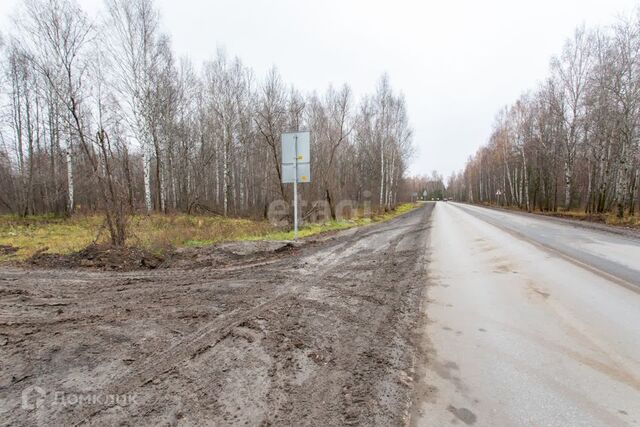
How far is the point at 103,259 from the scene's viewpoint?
725cm

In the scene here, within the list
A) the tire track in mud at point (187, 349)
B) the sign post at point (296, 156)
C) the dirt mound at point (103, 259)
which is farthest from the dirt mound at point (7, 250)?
the tire track in mud at point (187, 349)

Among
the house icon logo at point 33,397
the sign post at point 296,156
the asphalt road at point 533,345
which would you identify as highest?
the sign post at point 296,156

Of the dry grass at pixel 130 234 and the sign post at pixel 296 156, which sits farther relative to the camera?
the sign post at pixel 296 156

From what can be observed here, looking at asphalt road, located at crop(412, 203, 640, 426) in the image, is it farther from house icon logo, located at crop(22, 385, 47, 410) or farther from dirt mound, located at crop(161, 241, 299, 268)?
dirt mound, located at crop(161, 241, 299, 268)

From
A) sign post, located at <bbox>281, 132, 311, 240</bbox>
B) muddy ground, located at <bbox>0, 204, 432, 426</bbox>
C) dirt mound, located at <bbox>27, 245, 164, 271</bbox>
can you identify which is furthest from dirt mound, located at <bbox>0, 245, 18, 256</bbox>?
sign post, located at <bbox>281, 132, 311, 240</bbox>

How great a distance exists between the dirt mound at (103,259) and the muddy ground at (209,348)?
861 mm

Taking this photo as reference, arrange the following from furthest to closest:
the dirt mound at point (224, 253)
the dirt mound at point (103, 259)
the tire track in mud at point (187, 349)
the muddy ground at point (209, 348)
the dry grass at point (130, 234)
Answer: the dry grass at point (130, 234) → the dirt mound at point (224, 253) → the dirt mound at point (103, 259) → the tire track in mud at point (187, 349) → the muddy ground at point (209, 348)

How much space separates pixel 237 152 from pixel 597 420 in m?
28.3

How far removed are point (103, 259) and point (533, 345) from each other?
347 inches

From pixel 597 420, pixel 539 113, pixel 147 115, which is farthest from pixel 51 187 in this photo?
pixel 539 113

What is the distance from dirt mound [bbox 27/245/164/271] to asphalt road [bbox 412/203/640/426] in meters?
6.84

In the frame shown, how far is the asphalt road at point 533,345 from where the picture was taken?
2203 mm

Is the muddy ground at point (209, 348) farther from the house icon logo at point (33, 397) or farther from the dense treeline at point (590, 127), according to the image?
the dense treeline at point (590, 127)

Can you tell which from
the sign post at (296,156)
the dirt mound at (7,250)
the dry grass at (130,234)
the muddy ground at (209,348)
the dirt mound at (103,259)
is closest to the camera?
the muddy ground at (209,348)
